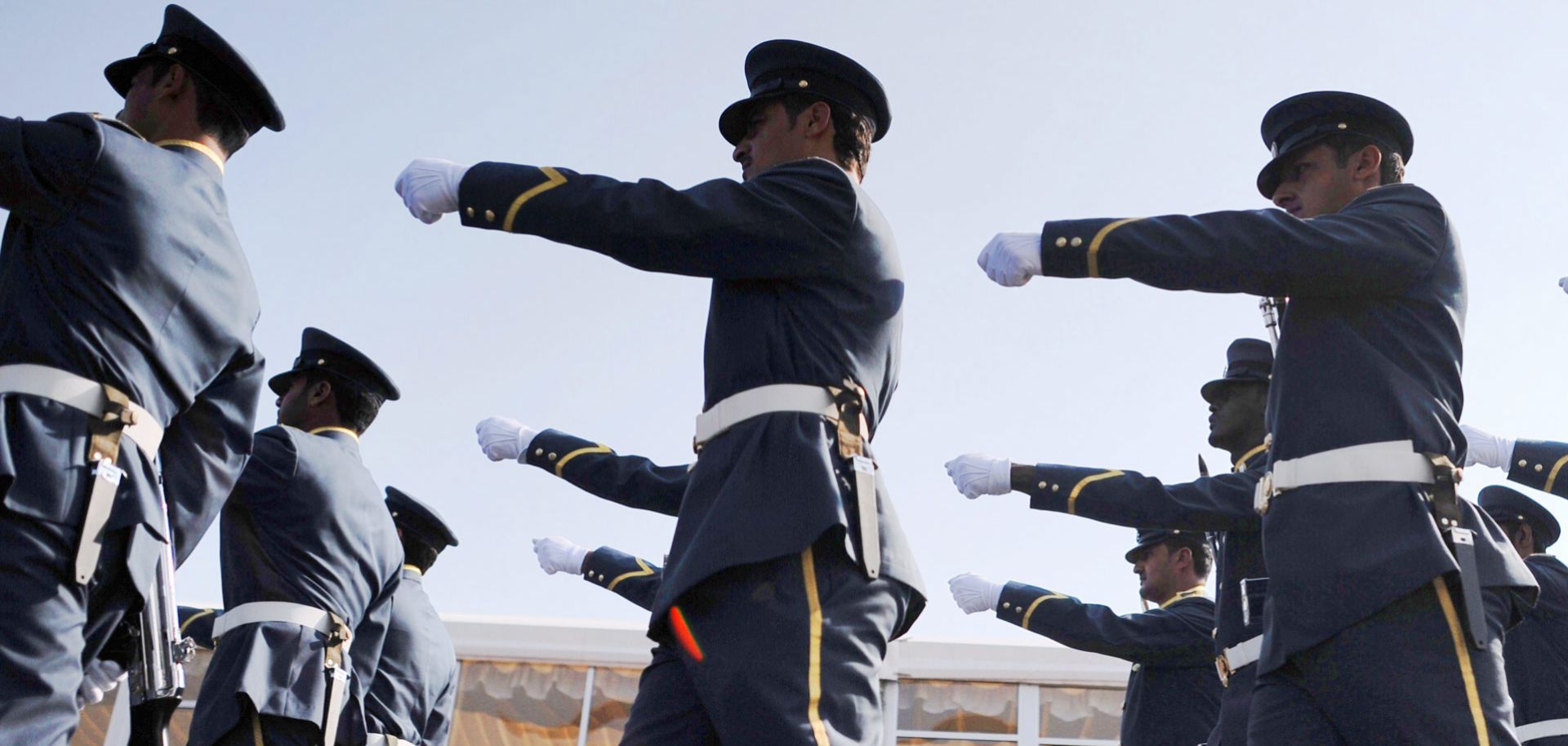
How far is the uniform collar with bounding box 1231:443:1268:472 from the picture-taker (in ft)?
21.6

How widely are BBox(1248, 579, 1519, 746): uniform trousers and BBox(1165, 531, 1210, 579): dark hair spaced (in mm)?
4648

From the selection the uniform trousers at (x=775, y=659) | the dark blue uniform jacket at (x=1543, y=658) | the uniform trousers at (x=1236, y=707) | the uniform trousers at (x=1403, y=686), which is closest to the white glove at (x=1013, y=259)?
the uniform trousers at (x=775, y=659)

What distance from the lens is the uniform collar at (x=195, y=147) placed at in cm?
409

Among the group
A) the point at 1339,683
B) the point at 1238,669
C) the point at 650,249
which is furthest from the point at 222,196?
the point at 1238,669

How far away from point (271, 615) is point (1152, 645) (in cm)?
391

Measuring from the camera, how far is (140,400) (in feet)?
11.7

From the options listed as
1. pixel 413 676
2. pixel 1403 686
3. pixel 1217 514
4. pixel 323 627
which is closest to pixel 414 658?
pixel 413 676

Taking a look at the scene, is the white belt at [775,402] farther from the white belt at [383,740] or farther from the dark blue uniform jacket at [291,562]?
the white belt at [383,740]

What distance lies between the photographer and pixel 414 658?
7066mm

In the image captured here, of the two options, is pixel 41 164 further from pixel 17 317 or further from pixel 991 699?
pixel 991 699

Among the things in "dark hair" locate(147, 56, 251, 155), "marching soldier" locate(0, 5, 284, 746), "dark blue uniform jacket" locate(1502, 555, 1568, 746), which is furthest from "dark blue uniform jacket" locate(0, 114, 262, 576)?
"dark blue uniform jacket" locate(1502, 555, 1568, 746)

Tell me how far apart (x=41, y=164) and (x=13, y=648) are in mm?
1088

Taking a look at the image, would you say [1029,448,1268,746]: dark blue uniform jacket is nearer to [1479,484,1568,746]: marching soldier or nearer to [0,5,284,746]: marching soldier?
[1479,484,1568,746]: marching soldier

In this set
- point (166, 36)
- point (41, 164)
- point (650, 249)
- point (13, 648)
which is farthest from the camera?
point (166, 36)
